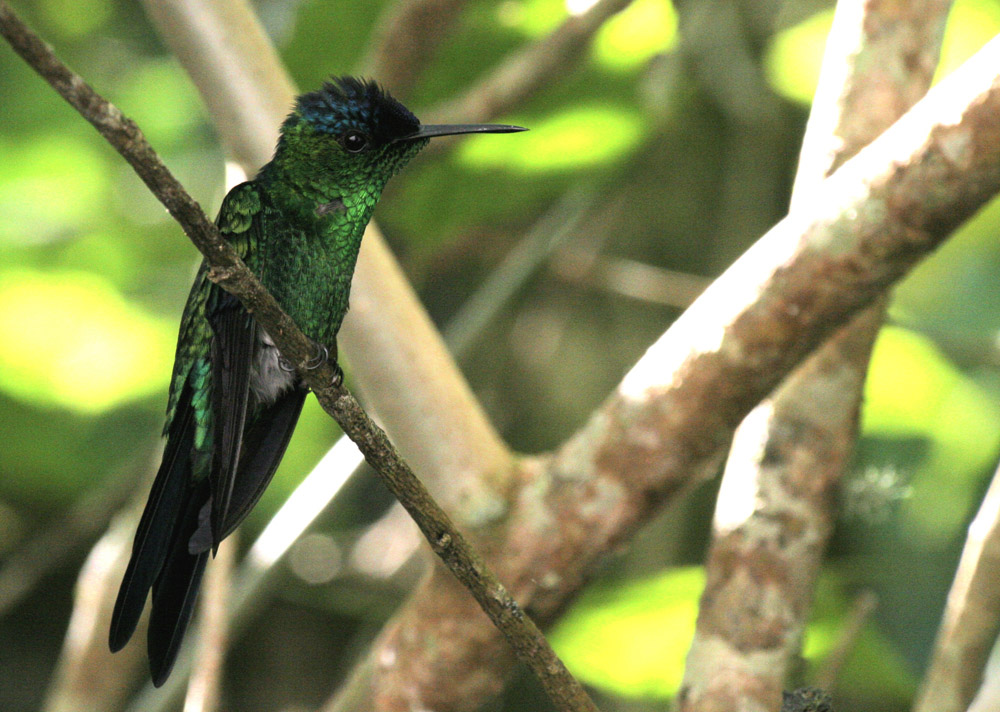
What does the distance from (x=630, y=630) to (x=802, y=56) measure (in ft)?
5.79

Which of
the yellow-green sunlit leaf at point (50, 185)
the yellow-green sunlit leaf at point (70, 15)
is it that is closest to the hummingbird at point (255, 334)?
the yellow-green sunlit leaf at point (50, 185)

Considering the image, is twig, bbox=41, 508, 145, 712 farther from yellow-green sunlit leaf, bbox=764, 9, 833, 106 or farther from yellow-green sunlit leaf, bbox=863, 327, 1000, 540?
yellow-green sunlit leaf, bbox=764, 9, 833, 106

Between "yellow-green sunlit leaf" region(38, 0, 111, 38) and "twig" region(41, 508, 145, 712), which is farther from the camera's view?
"yellow-green sunlit leaf" region(38, 0, 111, 38)

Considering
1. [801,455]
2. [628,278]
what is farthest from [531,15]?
[801,455]

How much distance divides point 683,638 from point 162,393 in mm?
1748

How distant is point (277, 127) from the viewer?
2119mm

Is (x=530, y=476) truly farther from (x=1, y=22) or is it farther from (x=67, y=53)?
(x=67, y=53)

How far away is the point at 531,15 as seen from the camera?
125 inches

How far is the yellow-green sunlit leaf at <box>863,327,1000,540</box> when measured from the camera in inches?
116

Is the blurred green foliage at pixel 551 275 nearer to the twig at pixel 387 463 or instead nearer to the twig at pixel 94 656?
the twig at pixel 94 656

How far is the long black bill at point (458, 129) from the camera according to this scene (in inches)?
74.1

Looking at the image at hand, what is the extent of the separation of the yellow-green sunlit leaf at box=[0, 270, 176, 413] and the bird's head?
1.49m

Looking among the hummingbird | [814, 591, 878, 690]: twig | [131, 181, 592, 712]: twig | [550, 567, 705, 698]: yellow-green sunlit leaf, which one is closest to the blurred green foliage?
[550, 567, 705, 698]: yellow-green sunlit leaf

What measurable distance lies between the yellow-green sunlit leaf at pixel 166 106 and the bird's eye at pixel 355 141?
75.4 inches
